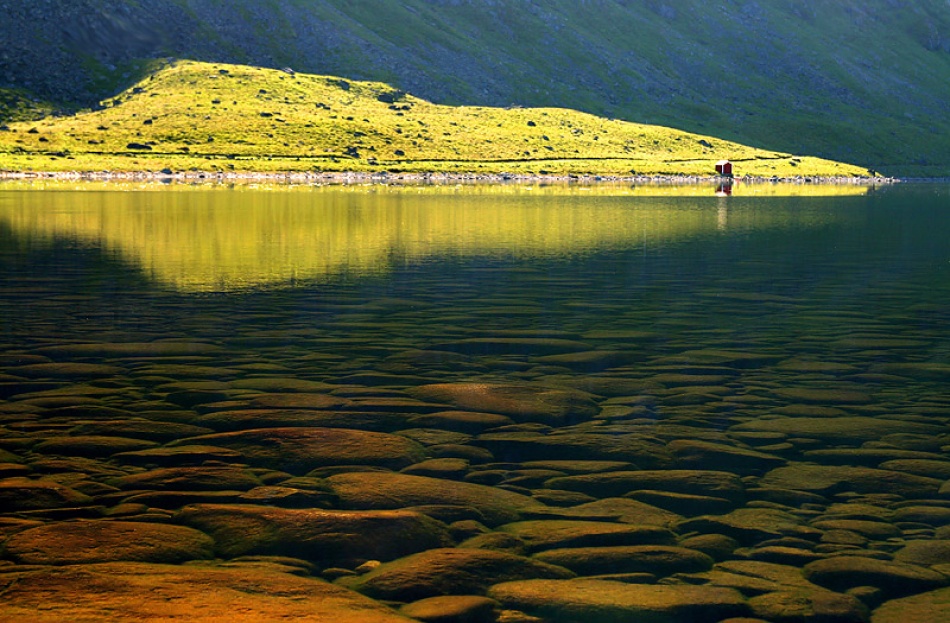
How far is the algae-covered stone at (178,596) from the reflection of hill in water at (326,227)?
76.5 feet

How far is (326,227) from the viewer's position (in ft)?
203

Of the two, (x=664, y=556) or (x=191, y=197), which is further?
(x=191, y=197)

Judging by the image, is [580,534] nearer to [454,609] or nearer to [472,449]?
[454,609]

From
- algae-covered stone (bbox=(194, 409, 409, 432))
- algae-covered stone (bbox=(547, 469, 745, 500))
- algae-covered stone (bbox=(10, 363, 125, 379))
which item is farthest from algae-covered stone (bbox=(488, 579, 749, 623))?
algae-covered stone (bbox=(10, 363, 125, 379))

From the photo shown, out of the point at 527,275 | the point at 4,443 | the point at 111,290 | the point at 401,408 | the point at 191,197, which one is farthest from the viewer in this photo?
the point at 191,197

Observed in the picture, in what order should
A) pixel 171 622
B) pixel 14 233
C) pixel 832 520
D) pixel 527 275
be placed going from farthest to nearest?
1. pixel 14 233
2. pixel 527 275
3. pixel 832 520
4. pixel 171 622

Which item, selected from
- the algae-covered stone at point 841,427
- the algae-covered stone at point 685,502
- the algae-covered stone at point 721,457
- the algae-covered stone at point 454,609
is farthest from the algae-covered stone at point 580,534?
the algae-covered stone at point 841,427

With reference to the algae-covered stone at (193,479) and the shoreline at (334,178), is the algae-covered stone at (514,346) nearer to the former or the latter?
the algae-covered stone at (193,479)

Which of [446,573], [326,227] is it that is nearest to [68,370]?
[446,573]

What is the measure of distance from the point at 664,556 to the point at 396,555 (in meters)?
2.78

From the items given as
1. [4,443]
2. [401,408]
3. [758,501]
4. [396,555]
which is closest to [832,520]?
[758,501]

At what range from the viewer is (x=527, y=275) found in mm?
39219

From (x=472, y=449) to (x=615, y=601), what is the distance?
5.36m

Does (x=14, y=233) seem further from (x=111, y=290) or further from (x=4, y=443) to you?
(x=4, y=443)
